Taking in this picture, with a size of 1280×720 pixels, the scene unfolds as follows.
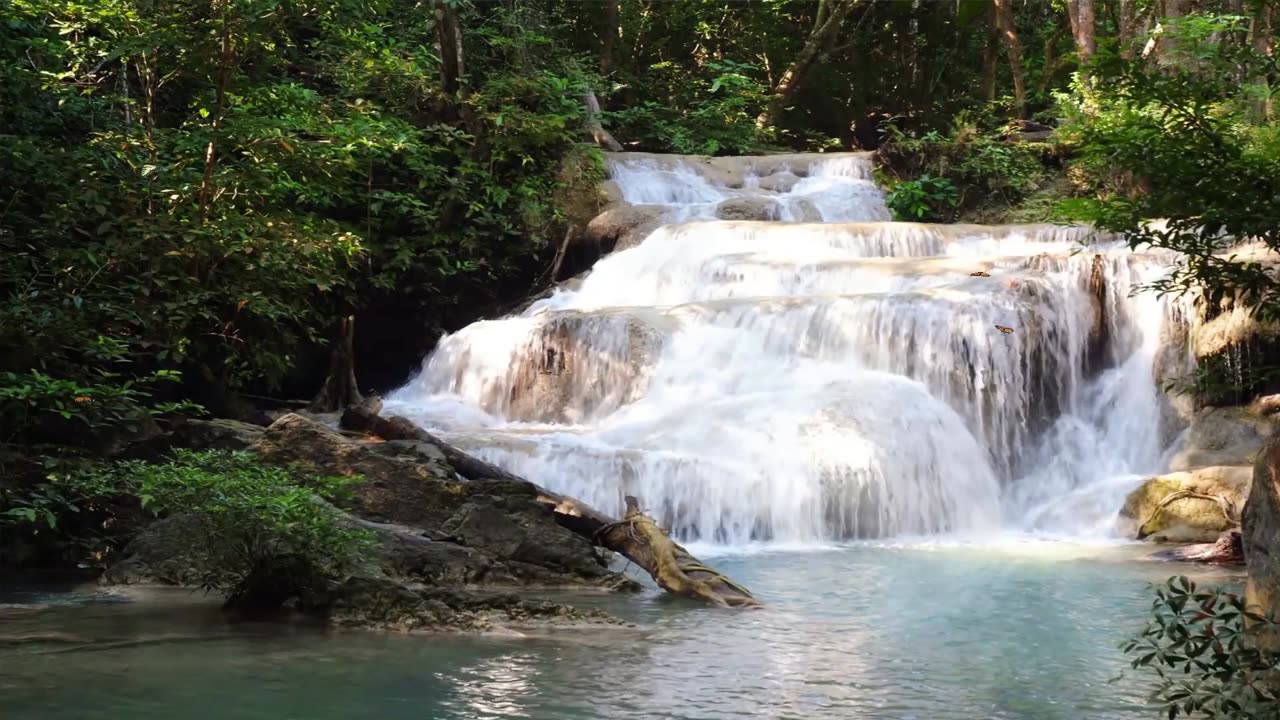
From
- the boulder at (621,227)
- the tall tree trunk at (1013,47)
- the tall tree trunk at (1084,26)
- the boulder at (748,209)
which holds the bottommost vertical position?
the boulder at (621,227)

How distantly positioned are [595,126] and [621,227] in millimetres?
4158

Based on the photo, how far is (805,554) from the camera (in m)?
9.86

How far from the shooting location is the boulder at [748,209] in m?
19.3

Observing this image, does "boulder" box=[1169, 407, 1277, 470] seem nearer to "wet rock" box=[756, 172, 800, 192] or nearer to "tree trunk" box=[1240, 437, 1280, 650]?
"tree trunk" box=[1240, 437, 1280, 650]

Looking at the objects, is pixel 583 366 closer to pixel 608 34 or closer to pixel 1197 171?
pixel 1197 171

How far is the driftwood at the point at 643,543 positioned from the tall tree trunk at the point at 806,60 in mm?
18046

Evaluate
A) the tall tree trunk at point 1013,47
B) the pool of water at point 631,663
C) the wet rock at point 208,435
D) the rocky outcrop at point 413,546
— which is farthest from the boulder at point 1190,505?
the tall tree trunk at point 1013,47

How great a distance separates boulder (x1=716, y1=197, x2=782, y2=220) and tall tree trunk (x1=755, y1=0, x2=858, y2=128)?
7.01 metres

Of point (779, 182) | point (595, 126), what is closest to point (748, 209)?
point (779, 182)

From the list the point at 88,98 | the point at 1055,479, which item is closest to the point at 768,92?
the point at 1055,479

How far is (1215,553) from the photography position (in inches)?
370

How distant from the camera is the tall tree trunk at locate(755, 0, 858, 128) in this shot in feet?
87.4

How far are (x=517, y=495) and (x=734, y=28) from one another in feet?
76.8

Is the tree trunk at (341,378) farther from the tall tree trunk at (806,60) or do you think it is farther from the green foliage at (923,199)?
the tall tree trunk at (806,60)
